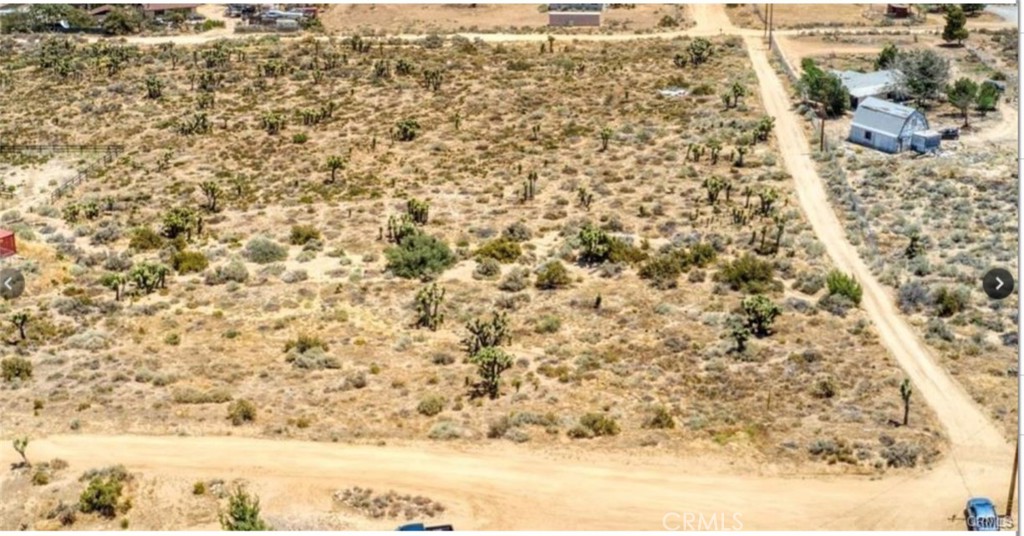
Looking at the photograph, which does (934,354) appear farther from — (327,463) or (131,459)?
(131,459)

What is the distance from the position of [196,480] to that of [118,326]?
16.1 meters

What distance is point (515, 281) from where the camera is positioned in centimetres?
5484

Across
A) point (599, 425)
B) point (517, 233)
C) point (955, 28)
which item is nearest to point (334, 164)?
point (517, 233)

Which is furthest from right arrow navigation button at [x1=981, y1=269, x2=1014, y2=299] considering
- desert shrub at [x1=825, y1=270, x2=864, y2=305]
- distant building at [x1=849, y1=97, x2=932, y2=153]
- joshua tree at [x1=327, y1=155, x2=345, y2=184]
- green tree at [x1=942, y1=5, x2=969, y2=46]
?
green tree at [x1=942, y1=5, x2=969, y2=46]

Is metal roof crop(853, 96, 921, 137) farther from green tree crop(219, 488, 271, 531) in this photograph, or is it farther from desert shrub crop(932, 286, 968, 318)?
green tree crop(219, 488, 271, 531)

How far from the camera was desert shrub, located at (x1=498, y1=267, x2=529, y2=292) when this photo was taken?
54.5 metres

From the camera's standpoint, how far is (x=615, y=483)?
36.6m

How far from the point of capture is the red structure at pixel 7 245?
58219mm

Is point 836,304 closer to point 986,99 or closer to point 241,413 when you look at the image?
point 241,413

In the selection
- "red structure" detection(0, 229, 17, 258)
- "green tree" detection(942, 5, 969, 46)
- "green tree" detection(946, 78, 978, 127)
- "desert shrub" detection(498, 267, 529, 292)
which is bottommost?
"desert shrub" detection(498, 267, 529, 292)

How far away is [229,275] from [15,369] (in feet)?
43.4

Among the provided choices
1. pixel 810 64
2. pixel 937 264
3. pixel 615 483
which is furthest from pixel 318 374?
pixel 810 64

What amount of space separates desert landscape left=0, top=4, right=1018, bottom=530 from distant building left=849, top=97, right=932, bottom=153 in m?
1.22

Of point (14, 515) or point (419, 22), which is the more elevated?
point (419, 22)
